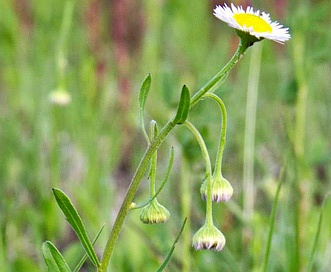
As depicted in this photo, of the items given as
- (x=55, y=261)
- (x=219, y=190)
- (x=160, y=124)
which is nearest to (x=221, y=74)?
(x=219, y=190)

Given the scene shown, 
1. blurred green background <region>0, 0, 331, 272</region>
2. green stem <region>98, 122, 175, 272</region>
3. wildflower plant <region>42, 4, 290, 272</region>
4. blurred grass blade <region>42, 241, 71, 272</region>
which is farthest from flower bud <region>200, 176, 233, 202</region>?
blurred green background <region>0, 0, 331, 272</region>

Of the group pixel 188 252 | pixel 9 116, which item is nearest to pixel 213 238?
pixel 188 252

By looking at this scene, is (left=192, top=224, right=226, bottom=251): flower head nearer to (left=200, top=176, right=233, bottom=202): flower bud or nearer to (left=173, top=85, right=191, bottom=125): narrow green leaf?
(left=200, top=176, right=233, bottom=202): flower bud

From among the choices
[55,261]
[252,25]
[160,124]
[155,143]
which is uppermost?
[160,124]

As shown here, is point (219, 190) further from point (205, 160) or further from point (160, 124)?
A: point (160, 124)

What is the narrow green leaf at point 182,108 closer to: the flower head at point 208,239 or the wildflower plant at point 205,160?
the wildflower plant at point 205,160

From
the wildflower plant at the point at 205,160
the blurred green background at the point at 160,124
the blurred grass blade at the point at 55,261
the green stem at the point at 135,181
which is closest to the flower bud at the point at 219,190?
the wildflower plant at the point at 205,160

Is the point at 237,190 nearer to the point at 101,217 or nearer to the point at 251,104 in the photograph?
the point at 251,104
